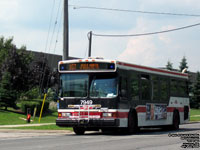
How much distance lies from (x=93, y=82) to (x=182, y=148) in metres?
7.25

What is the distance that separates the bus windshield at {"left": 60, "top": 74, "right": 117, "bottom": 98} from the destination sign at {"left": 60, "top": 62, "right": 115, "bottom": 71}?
30 centimetres

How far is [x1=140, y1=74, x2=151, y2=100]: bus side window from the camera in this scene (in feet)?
72.8

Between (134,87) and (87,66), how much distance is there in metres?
2.62

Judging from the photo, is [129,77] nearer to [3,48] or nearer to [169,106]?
[169,106]

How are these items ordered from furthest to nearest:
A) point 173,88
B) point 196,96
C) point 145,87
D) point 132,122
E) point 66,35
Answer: point 196,96 < point 173,88 < point 66,35 < point 145,87 < point 132,122

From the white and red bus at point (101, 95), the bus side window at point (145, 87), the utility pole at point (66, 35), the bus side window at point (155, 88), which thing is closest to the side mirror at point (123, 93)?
the white and red bus at point (101, 95)

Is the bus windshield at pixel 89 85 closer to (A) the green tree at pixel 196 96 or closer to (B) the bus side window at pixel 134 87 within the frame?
(B) the bus side window at pixel 134 87

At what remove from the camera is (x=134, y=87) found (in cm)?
2136

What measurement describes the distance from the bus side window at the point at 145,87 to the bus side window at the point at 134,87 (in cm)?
54

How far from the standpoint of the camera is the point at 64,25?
83.9 ft

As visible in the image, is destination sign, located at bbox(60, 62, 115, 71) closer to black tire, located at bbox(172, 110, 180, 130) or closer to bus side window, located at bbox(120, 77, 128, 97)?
bus side window, located at bbox(120, 77, 128, 97)

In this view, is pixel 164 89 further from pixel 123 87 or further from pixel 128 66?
pixel 123 87

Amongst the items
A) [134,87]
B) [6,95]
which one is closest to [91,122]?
[134,87]

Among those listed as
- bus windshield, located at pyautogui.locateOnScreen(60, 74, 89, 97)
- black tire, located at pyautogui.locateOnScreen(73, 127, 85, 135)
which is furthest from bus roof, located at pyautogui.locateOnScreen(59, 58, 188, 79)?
black tire, located at pyautogui.locateOnScreen(73, 127, 85, 135)
